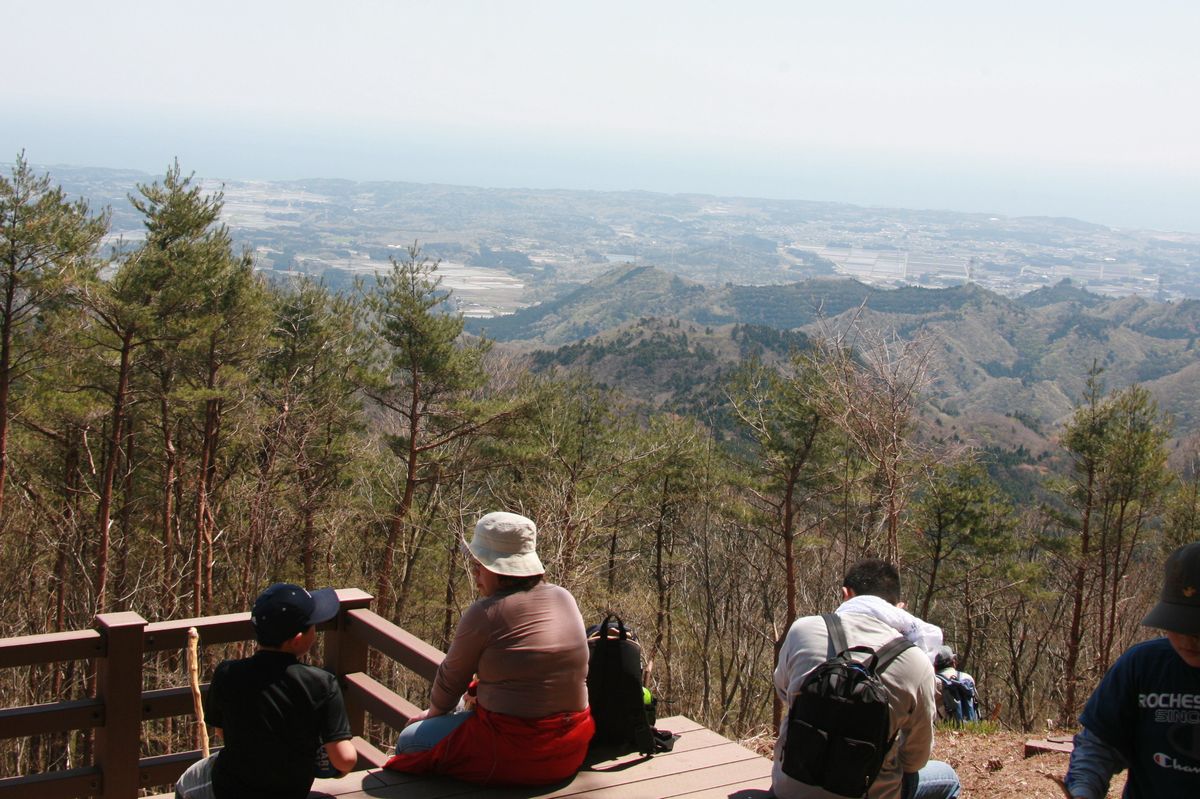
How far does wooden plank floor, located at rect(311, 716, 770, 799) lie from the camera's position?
3.21 m

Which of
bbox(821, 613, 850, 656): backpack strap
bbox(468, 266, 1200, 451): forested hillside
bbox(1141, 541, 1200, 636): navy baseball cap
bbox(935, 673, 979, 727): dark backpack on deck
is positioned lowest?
bbox(468, 266, 1200, 451): forested hillside

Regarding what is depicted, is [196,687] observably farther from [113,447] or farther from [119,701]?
[113,447]

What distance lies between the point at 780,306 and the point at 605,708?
200 m

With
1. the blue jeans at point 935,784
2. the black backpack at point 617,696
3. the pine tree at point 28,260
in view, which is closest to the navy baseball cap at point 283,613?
the black backpack at point 617,696

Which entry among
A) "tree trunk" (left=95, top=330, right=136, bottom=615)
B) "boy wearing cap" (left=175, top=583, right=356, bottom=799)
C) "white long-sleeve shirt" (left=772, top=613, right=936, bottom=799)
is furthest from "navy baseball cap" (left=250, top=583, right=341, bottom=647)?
"tree trunk" (left=95, top=330, right=136, bottom=615)

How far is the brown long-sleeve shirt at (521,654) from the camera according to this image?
3232 millimetres

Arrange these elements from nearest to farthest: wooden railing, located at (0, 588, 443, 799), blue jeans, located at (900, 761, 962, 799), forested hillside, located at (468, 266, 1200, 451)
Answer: wooden railing, located at (0, 588, 443, 799) < blue jeans, located at (900, 761, 962, 799) < forested hillside, located at (468, 266, 1200, 451)

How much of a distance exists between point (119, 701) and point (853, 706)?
8.21ft

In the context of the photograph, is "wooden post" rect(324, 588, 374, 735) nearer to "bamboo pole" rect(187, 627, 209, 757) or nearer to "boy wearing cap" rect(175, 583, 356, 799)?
"bamboo pole" rect(187, 627, 209, 757)

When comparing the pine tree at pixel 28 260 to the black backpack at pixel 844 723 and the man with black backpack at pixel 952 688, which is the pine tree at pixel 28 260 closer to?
the man with black backpack at pixel 952 688

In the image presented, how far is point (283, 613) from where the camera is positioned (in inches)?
106

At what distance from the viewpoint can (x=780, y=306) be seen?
198500 millimetres

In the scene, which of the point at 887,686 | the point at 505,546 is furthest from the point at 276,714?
the point at 887,686

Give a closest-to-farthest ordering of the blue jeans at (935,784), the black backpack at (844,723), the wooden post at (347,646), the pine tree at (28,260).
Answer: the black backpack at (844,723)
the blue jeans at (935,784)
the wooden post at (347,646)
the pine tree at (28,260)
